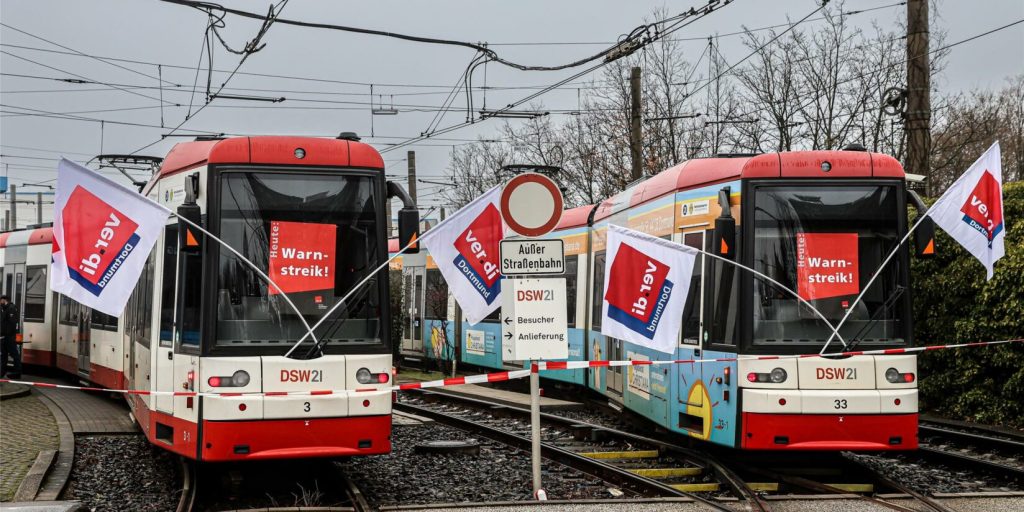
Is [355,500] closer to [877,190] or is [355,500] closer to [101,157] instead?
[877,190]

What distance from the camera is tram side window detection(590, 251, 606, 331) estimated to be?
16672 millimetres

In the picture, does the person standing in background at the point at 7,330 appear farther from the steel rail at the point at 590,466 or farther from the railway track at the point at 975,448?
the railway track at the point at 975,448

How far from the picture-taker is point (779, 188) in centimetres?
1073

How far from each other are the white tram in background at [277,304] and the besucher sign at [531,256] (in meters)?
0.83

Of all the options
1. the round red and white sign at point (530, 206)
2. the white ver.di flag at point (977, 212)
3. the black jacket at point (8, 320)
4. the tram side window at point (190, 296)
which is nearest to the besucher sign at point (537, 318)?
the round red and white sign at point (530, 206)

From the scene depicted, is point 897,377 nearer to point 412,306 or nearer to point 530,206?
point 530,206

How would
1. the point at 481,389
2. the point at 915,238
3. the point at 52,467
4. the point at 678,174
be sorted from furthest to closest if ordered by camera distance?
the point at 481,389 → the point at 678,174 → the point at 52,467 → the point at 915,238

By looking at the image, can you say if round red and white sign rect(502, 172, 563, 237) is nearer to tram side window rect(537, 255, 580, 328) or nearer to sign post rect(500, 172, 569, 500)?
sign post rect(500, 172, 569, 500)

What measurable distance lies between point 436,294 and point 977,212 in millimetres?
17472

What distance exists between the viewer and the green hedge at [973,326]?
1466 centimetres

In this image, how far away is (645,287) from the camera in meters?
10.8

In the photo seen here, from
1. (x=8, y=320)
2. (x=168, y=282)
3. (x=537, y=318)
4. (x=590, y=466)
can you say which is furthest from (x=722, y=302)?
→ (x=8, y=320)

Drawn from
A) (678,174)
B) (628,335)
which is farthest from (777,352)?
(678,174)

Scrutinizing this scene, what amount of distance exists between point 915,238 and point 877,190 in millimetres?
563
